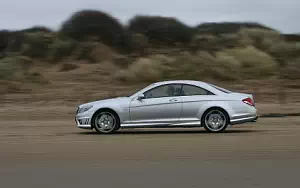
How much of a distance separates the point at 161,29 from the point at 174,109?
3662 centimetres

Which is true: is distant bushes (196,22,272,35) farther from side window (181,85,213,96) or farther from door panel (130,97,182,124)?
door panel (130,97,182,124)

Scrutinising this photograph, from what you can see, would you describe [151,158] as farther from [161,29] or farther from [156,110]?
[161,29]

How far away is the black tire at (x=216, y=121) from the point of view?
16.7 meters

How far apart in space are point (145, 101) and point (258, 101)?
1178 centimetres

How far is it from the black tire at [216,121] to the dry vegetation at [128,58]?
12543 millimetres

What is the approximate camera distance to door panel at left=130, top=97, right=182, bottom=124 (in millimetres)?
16703

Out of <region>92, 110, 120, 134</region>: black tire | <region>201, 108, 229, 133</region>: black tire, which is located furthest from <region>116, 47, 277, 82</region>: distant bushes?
<region>201, 108, 229, 133</region>: black tire

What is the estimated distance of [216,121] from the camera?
55.1 feet

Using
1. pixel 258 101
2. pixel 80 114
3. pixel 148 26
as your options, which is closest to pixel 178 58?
pixel 258 101

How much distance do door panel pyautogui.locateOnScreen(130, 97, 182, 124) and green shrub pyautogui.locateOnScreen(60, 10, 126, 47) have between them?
104 feet

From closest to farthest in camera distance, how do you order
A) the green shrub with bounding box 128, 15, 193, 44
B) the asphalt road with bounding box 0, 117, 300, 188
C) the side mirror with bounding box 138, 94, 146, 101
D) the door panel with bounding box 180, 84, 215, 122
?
the asphalt road with bounding box 0, 117, 300, 188, the door panel with bounding box 180, 84, 215, 122, the side mirror with bounding box 138, 94, 146, 101, the green shrub with bounding box 128, 15, 193, 44

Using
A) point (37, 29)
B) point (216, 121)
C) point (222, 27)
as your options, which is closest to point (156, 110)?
point (216, 121)

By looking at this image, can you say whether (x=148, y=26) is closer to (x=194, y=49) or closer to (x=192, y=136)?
(x=194, y=49)

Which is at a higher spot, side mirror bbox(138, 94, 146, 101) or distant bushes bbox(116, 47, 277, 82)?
distant bushes bbox(116, 47, 277, 82)
